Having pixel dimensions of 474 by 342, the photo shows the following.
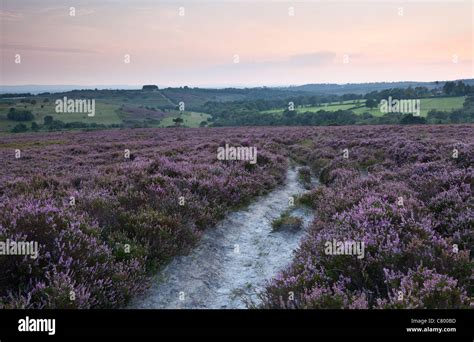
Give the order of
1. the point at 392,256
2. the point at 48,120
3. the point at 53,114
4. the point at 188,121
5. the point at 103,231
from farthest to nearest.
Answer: the point at 53,114
the point at 188,121
the point at 48,120
the point at 103,231
the point at 392,256

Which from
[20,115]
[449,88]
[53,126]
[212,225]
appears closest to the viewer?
[212,225]

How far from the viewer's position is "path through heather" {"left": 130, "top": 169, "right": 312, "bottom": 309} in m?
5.02

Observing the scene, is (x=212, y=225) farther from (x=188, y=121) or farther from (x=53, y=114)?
(x=53, y=114)

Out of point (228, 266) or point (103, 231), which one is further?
point (228, 266)

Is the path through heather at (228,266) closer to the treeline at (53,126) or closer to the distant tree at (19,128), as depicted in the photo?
the treeline at (53,126)

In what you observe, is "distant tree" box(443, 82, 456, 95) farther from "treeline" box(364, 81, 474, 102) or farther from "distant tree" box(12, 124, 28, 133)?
"distant tree" box(12, 124, 28, 133)

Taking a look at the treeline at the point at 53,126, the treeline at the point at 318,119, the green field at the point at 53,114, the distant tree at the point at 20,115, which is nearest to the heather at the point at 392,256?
the treeline at the point at 318,119

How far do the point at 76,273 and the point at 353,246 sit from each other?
3.93 meters

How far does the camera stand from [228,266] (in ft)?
21.2

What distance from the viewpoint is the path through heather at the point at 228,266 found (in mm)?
5023
